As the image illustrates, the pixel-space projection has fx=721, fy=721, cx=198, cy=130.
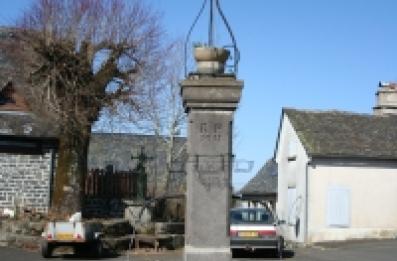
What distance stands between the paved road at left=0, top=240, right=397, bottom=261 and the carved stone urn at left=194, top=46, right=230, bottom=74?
10450 millimetres

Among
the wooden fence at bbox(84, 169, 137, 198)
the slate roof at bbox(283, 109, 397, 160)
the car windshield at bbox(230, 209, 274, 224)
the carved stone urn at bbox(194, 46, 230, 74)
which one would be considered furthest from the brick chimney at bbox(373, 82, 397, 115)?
the carved stone urn at bbox(194, 46, 230, 74)

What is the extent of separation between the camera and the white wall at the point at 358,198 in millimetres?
29781

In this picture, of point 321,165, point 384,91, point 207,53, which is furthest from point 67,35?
point 384,91

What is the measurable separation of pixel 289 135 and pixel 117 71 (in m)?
11.3

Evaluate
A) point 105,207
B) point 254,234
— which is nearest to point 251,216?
point 254,234

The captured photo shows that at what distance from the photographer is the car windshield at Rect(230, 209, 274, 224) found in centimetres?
2248

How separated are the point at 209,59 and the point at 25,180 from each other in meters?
18.7

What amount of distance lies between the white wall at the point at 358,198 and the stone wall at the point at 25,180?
35.4 feet

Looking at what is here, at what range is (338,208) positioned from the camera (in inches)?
1176

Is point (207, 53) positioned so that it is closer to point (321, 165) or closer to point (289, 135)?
point (321, 165)

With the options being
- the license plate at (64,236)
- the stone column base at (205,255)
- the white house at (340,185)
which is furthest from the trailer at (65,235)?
the white house at (340,185)

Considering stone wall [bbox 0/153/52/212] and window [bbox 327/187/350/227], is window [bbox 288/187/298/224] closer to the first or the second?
window [bbox 327/187/350/227]

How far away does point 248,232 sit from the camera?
22000mm

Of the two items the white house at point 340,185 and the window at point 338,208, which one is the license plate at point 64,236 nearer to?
the white house at point 340,185
